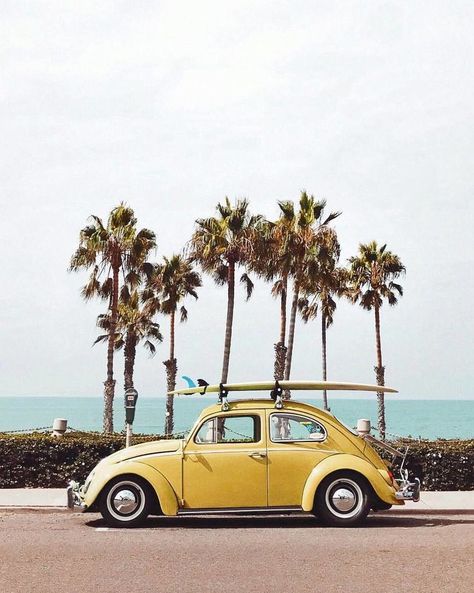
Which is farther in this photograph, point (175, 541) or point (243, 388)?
point (243, 388)

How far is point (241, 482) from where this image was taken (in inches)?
470

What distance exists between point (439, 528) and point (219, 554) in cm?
379

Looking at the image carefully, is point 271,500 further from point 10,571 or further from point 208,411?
point 10,571

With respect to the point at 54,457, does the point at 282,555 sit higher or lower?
lower

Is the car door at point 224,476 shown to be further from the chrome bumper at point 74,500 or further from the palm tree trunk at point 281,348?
the palm tree trunk at point 281,348

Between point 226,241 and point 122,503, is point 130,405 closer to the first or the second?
point 122,503

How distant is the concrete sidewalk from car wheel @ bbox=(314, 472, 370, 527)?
1818 mm

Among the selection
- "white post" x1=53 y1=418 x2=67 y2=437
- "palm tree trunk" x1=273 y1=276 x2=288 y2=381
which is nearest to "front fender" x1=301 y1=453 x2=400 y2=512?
"white post" x1=53 y1=418 x2=67 y2=437

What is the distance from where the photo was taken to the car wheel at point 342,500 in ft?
39.0

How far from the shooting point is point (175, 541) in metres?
10.8

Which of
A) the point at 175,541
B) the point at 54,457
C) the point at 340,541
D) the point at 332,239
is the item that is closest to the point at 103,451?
the point at 54,457

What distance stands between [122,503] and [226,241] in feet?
87.4

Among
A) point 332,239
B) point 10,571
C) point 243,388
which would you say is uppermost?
point 332,239

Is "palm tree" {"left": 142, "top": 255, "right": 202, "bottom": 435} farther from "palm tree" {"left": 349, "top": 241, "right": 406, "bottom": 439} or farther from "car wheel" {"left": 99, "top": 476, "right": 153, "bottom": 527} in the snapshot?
"car wheel" {"left": 99, "top": 476, "right": 153, "bottom": 527}
